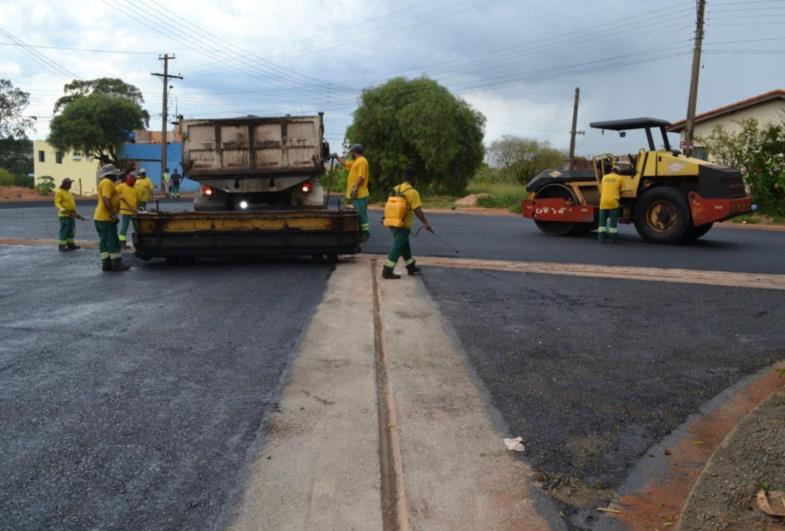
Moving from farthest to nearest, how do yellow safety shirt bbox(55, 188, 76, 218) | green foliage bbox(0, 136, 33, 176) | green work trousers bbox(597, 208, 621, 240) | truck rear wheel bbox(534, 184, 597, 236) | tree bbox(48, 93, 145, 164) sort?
green foliage bbox(0, 136, 33, 176) → tree bbox(48, 93, 145, 164) → truck rear wheel bbox(534, 184, 597, 236) → green work trousers bbox(597, 208, 621, 240) → yellow safety shirt bbox(55, 188, 76, 218)

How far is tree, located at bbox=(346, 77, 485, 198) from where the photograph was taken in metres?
39.7

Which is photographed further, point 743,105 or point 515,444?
point 743,105

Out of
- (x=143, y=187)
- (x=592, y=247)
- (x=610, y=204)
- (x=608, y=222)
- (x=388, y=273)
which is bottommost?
(x=388, y=273)

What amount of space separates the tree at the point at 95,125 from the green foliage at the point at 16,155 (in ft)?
23.9

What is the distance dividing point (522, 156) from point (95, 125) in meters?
39.7

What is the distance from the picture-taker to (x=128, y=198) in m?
13.0

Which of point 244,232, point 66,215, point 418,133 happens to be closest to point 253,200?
point 244,232

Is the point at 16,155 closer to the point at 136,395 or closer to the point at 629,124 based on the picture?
the point at 629,124

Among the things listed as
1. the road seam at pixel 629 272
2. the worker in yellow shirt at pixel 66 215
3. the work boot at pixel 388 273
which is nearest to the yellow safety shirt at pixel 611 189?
the road seam at pixel 629 272

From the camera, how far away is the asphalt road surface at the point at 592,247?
11547 mm

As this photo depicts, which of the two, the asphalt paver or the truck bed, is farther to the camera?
the truck bed

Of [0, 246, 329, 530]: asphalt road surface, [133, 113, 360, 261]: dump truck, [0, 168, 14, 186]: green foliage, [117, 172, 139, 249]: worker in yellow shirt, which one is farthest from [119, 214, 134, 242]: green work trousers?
[0, 168, 14, 186]: green foliage

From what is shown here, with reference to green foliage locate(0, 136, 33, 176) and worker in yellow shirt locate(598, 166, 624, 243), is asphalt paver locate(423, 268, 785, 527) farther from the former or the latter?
green foliage locate(0, 136, 33, 176)

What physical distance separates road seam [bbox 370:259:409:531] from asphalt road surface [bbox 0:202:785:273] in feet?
22.7
